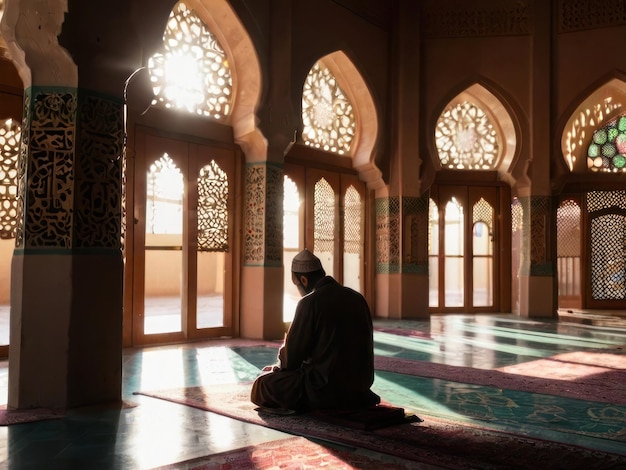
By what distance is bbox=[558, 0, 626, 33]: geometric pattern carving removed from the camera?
11195 millimetres

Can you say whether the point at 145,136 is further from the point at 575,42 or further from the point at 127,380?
the point at 575,42

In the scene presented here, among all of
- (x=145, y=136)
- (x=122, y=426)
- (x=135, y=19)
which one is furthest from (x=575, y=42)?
(x=122, y=426)

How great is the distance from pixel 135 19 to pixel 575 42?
28.9ft

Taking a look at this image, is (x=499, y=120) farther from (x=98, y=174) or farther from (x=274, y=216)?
(x=98, y=174)

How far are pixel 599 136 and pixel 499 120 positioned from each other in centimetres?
272

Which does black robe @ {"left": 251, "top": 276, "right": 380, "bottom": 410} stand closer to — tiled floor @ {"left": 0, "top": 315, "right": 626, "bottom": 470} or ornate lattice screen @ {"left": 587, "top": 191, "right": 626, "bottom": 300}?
tiled floor @ {"left": 0, "top": 315, "right": 626, "bottom": 470}

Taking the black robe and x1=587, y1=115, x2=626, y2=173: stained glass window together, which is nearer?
the black robe

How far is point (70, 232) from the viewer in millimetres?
4582

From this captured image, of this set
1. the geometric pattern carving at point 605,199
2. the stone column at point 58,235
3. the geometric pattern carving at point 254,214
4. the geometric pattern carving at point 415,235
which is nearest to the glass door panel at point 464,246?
the geometric pattern carving at point 415,235

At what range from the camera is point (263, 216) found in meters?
8.36

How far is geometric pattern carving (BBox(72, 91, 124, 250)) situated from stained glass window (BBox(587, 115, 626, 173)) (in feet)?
35.7

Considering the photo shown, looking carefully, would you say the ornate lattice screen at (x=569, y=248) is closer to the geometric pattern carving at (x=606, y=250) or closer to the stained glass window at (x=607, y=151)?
the geometric pattern carving at (x=606, y=250)

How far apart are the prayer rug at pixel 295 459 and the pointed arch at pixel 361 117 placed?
7.60 meters

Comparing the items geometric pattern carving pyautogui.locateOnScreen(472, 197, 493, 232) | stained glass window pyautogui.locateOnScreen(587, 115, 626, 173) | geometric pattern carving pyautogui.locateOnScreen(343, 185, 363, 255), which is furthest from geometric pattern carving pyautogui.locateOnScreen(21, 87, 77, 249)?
stained glass window pyautogui.locateOnScreen(587, 115, 626, 173)
